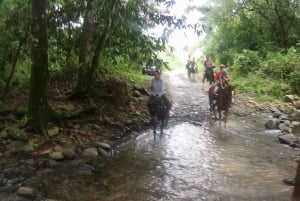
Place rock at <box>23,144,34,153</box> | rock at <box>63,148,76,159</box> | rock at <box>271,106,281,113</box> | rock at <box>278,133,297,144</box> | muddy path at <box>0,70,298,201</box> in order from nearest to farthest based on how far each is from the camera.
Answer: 1. muddy path at <box>0,70,298,201</box>
2. rock at <box>23,144,34,153</box>
3. rock at <box>63,148,76,159</box>
4. rock at <box>278,133,297,144</box>
5. rock at <box>271,106,281,113</box>

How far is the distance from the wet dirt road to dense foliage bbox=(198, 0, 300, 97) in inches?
284

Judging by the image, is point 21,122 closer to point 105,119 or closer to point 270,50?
point 105,119

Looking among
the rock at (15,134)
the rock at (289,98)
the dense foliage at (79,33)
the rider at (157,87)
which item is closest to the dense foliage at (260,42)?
the rock at (289,98)

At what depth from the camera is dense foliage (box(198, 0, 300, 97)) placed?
2022 centimetres

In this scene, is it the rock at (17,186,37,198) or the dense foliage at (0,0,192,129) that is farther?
the dense foliage at (0,0,192,129)

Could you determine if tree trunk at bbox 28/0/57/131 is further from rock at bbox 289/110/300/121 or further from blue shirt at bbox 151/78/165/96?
rock at bbox 289/110/300/121

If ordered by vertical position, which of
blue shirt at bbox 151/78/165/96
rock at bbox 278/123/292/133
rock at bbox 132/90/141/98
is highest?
blue shirt at bbox 151/78/165/96

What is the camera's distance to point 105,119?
38.3 feet

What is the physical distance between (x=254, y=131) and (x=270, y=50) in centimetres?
1243

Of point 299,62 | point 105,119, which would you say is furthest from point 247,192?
point 299,62

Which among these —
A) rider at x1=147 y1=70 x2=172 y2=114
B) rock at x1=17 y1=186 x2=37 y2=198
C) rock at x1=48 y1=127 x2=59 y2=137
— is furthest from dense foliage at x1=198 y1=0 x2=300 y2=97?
rock at x1=17 y1=186 x2=37 y2=198

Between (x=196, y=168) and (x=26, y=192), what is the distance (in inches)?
148

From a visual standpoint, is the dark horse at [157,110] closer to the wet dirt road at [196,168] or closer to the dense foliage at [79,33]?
the wet dirt road at [196,168]

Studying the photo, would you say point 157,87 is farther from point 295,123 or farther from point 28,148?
point 295,123
